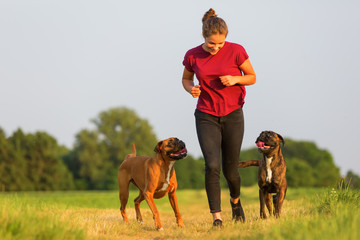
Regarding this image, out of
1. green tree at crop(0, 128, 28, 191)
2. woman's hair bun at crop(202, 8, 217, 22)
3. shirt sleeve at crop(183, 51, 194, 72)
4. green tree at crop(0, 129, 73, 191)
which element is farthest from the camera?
green tree at crop(0, 129, 73, 191)

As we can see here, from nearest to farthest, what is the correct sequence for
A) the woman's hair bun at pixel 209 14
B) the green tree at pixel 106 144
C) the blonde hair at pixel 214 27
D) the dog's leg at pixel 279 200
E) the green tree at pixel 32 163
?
the blonde hair at pixel 214 27 → the woman's hair bun at pixel 209 14 → the dog's leg at pixel 279 200 → the green tree at pixel 32 163 → the green tree at pixel 106 144

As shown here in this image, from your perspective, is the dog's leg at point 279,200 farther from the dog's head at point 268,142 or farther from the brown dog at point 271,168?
the dog's head at point 268,142

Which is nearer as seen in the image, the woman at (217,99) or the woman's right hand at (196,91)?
the woman's right hand at (196,91)

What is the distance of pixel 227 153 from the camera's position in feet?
22.3

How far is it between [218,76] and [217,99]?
0.35 meters

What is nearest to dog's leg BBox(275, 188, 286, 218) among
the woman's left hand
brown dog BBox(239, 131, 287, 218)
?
brown dog BBox(239, 131, 287, 218)

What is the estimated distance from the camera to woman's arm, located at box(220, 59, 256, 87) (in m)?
6.20

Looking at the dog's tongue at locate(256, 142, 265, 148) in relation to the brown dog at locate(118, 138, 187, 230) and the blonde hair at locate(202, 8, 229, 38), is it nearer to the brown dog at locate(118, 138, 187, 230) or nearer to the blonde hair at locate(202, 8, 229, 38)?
the brown dog at locate(118, 138, 187, 230)

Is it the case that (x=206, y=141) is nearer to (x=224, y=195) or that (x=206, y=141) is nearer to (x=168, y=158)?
(x=168, y=158)

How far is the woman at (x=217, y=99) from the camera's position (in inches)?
254

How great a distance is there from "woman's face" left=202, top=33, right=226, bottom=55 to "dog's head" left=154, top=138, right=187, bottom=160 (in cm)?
159

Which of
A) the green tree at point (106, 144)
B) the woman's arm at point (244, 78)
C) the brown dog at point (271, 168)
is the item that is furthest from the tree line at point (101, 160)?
the woman's arm at point (244, 78)

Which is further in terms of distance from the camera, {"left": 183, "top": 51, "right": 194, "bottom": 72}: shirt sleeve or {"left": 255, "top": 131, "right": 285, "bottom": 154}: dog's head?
{"left": 255, "top": 131, "right": 285, "bottom": 154}: dog's head

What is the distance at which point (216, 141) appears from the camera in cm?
652
